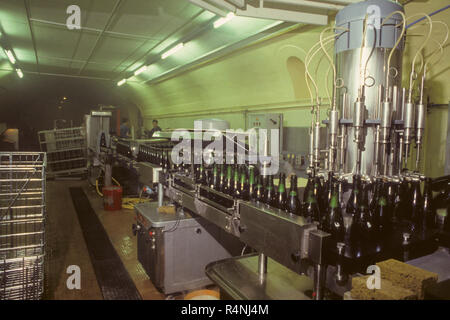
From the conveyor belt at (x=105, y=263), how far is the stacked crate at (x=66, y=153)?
3.78 meters

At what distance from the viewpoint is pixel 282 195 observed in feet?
6.78

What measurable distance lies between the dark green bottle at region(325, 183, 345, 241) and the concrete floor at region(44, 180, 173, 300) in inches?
66.8

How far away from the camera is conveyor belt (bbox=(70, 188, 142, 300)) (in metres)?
2.78

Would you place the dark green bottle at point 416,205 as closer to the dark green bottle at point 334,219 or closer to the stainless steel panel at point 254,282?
the dark green bottle at point 334,219

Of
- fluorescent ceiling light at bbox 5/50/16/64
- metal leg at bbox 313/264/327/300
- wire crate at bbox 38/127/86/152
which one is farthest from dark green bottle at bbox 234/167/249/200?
fluorescent ceiling light at bbox 5/50/16/64

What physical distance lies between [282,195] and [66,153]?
8163 mm

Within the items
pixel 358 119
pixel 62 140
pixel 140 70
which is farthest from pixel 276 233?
pixel 140 70

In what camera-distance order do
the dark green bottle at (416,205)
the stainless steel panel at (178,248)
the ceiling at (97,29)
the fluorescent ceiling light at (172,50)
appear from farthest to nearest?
the fluorescent ceiling light at (172,50), the ceiling at (97,29), the stainless steel panel at (178,248), the dark green bottle at (416,205)

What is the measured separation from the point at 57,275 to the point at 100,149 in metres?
4.59

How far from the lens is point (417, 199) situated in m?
1.88

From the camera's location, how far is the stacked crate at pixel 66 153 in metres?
8.38

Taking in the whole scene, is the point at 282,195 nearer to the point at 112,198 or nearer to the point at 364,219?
the point at 364,219

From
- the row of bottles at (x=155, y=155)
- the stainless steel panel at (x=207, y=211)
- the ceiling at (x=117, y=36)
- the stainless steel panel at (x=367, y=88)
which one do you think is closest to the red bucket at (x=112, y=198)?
the row of bottles at (x=155, y=155)

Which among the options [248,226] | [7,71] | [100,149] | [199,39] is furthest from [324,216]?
[7,71]
